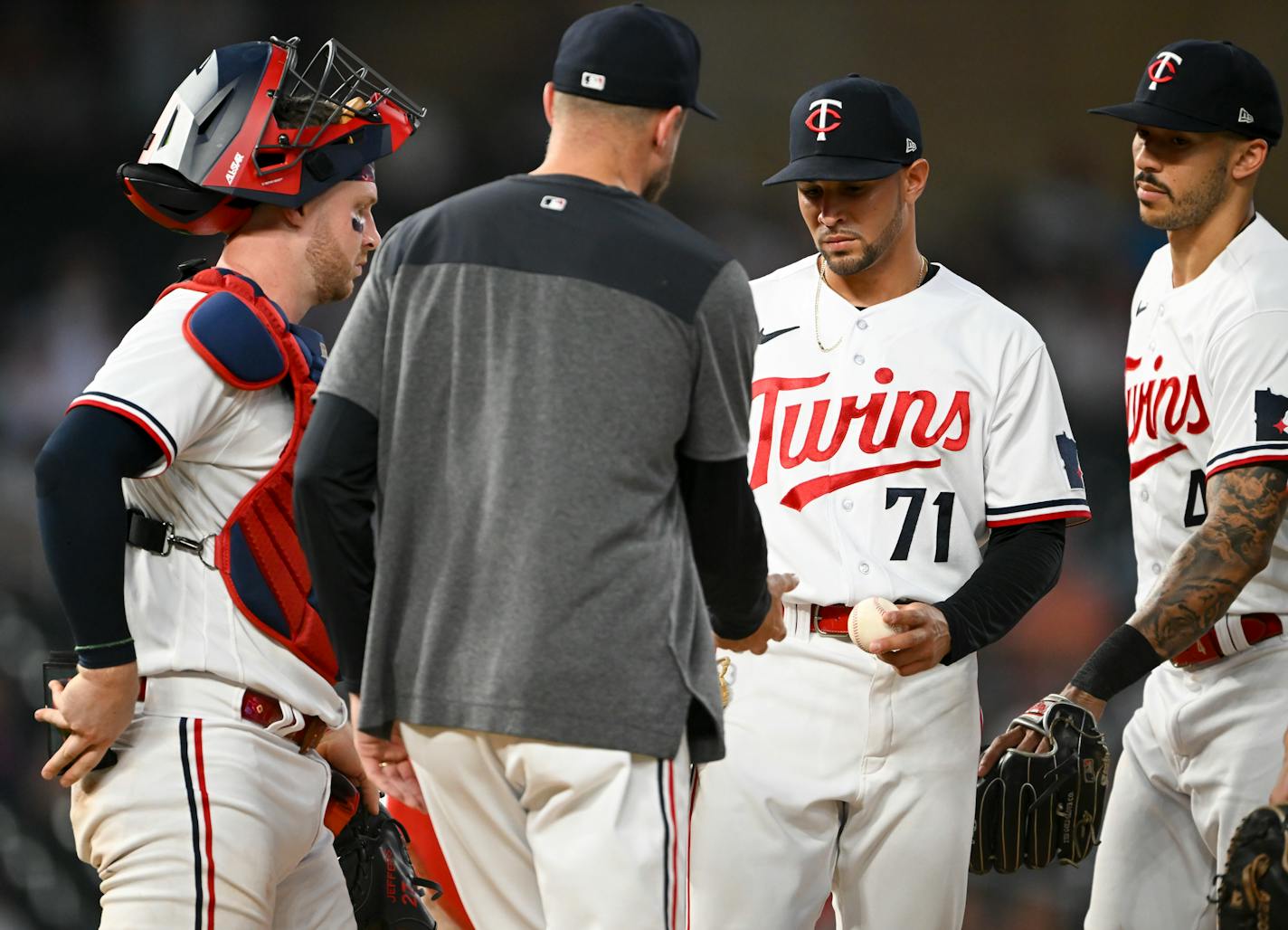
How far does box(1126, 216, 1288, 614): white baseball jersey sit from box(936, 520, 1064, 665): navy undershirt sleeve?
51cm

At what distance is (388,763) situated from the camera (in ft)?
7.11

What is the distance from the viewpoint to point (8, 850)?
5.20 metres

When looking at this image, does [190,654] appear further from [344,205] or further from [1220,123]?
[1220,123]

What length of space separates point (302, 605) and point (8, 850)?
3284mm

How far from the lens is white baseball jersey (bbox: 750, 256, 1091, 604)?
284 cm

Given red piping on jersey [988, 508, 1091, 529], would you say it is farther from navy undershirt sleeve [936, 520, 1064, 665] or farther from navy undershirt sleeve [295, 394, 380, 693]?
navy undershirt sleeve [295, 394, 380, 693]

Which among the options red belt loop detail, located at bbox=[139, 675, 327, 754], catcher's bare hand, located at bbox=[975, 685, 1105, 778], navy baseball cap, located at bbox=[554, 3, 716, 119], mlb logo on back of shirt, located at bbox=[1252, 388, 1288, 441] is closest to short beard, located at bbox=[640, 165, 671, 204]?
navy baseball cap, located at bbox=[554, 3, 716, 119]

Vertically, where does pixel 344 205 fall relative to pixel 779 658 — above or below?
above

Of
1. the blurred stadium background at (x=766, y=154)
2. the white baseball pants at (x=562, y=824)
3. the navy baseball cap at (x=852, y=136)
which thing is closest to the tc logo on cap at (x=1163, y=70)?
the navy baseball cap at (x=852, y=136)

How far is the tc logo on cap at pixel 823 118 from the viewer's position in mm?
2932

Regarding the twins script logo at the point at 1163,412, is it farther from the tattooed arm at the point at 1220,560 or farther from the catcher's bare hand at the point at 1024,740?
the catcher's bare hand at the point at 1024,740

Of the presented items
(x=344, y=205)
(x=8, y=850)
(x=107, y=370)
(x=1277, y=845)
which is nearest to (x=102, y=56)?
(x=8, y=850)

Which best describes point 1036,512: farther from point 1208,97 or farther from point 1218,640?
point 1208,97

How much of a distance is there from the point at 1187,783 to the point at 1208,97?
151 cm
